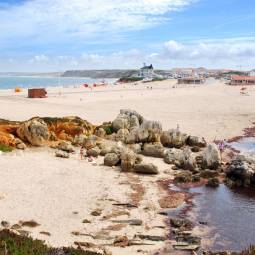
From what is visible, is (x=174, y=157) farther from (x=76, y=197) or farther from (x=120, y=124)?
(x=76, y=197)

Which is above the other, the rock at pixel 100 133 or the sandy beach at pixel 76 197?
the rock at pixel 100 133

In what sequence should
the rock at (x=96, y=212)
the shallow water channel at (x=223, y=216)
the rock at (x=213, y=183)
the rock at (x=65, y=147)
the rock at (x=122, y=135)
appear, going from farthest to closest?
1. the rock at (x=122, y=135)
2. the rock at (x=65, y=147)
3. the rock at (x=213, y=183)
4. the rock at (x=96, y=212)
5. the shallow water channel at (x=223, y=216)

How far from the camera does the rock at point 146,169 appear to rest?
29.5 meters

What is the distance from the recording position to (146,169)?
1163 inches

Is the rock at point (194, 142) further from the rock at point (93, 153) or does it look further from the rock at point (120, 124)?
the rock at point (93, 153)

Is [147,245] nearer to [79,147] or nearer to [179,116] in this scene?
[79,147]

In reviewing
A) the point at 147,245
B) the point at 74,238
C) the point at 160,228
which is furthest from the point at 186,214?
the point at 74,238

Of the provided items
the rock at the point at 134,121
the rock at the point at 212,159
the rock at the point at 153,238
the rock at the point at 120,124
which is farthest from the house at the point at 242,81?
the rock at the point at 153,238

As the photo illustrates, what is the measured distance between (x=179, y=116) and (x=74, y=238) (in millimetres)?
39353

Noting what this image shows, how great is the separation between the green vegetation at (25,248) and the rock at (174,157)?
18.1 meters

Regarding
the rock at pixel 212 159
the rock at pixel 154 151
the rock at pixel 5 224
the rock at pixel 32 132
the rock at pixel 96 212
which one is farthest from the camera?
the rock at pixel 154 151

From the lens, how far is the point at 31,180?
85.2 ft

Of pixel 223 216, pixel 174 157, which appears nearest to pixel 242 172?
pixel 174 157

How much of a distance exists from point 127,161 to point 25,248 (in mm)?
16899
